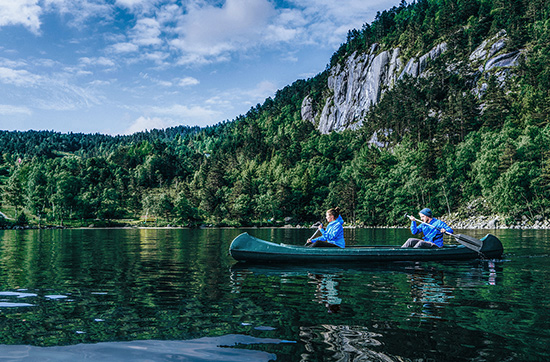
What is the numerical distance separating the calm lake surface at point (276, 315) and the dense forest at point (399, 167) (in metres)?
68.3

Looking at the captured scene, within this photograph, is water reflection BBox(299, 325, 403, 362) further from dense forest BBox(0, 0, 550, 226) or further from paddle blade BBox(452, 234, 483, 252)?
dense forest BBox(0, 0, 550, 226)

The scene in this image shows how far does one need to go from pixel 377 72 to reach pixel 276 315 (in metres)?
173

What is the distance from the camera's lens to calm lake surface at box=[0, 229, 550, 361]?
618cm

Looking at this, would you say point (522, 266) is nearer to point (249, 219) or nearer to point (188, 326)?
point (188, 326)

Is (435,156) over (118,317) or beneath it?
over

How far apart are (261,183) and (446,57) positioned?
75903 millimetres

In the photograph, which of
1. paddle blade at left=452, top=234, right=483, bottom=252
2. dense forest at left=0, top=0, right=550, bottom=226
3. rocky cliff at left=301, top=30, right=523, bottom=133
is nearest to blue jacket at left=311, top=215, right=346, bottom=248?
paddle blade at left=452, top=234, right=483, bottom=252

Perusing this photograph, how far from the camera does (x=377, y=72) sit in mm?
169125

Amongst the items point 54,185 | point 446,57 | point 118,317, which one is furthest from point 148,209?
point 118,317

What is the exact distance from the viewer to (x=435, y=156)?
99938mm

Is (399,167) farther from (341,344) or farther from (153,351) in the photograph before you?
(153,351)

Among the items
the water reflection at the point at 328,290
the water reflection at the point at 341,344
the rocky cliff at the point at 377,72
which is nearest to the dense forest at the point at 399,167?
the rocky cliff at the point at 377,72

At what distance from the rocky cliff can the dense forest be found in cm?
414

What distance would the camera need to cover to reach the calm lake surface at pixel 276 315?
6.18 meters
